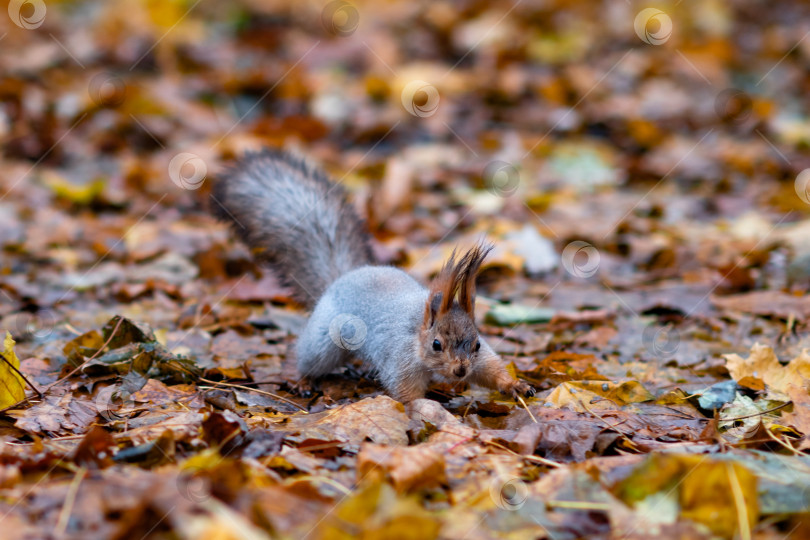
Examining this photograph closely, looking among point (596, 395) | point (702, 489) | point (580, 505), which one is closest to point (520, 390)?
point (596, 395)

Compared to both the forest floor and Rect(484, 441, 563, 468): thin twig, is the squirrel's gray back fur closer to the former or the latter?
the forest floor

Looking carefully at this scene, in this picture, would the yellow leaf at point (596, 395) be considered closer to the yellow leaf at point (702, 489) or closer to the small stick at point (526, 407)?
the small stick at point (526, 407)

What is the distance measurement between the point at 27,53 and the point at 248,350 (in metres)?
5.80

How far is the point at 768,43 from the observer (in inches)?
350

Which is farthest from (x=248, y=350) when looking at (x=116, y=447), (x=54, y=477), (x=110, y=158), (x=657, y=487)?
(x=110, y=158)

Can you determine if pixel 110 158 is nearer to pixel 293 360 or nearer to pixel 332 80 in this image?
pixel 332 80

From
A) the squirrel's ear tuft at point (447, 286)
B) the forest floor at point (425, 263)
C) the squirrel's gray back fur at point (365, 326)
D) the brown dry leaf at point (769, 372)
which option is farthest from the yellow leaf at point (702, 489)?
the squirrel's gray back fur at point (365, 326)

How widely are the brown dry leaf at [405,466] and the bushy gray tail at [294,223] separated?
1.70 meters

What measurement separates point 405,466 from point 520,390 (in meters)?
1.06

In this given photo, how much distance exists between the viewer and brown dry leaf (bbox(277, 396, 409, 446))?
8.27ft

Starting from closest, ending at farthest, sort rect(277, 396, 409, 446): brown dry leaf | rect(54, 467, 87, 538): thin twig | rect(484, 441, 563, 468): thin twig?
1. rect(54, 467, 87, 538): thin twig
2. rect(484, 441, 563, 468): thin twig
3. rect(277, 396, 409, 446): brown dry leaf

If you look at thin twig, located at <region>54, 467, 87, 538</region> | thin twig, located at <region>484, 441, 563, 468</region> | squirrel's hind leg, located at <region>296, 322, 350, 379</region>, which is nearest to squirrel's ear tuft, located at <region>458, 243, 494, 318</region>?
squirrel's hind leg, located at <region>296, 322, 350, 379</region>

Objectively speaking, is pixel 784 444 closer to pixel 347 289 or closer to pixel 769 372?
pixel 769 372

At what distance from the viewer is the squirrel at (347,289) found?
10.4 ft
